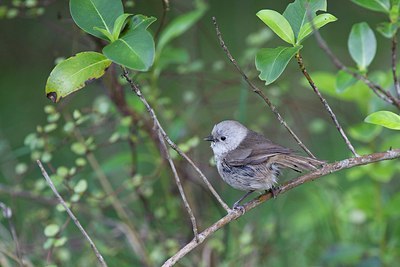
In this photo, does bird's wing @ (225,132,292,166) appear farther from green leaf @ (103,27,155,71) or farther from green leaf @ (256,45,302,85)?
green leaf @ (103,27,155,71)

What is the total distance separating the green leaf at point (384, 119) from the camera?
2334mm

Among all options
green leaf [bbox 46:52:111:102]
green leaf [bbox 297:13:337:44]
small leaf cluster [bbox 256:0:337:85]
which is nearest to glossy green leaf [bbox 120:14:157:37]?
green leaf [bbox 46:52:111:102]

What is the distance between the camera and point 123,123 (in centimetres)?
339

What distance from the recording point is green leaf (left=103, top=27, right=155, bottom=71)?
2.12 metres

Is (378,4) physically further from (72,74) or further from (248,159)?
(72,74)

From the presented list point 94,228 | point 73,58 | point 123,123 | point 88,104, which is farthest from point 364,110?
point 88,104

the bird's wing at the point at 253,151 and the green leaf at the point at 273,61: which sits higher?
the green leaf at the point at 273,61

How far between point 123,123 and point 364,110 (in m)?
1.43

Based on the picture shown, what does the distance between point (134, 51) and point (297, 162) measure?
35.0 inches

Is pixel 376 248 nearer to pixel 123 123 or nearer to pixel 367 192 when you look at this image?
pixel 367 192

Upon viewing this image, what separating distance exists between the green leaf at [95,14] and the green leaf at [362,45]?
1.01 meters

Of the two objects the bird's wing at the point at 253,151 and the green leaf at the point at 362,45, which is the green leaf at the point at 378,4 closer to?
the green leaf at the point at 362,45

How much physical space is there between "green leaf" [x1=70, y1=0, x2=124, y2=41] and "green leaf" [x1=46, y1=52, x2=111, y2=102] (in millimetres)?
107

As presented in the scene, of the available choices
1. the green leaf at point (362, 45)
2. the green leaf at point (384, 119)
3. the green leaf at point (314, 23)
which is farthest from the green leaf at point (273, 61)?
the green leaf at point (362, 45)
